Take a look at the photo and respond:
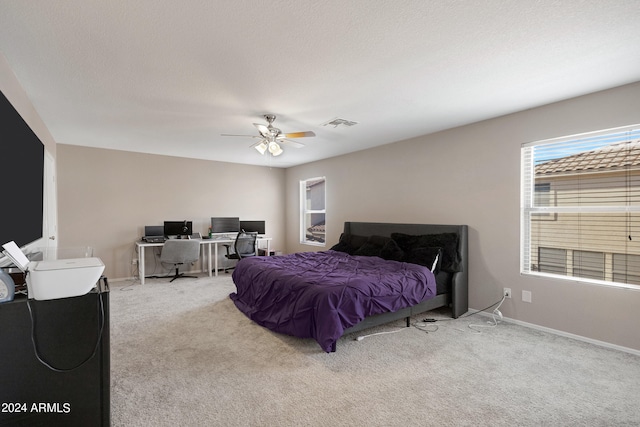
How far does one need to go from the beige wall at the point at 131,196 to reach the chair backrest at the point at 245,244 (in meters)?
1.20

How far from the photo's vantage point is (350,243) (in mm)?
5105

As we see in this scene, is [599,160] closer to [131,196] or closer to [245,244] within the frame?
[245,244]

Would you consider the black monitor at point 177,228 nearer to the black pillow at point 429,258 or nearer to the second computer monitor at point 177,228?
the second computer monitor at point 177,228

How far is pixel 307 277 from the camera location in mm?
3137

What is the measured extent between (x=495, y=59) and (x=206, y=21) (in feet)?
6.82

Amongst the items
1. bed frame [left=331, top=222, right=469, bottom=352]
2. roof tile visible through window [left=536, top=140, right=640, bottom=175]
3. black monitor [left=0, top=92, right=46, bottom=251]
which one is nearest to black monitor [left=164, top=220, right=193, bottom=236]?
black monitor [left=0, top=92, right=46, bottom=251]

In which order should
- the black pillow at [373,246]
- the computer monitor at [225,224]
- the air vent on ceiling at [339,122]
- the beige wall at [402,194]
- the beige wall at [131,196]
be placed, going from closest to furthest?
the beige wall at [402,194]
the air vent on ceiling at [339,122]
the black pillow at [373,246]
the beige wall at [131,196]
the computer monitor at [225,224]

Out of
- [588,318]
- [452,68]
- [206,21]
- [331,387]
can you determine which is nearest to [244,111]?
[206,21]

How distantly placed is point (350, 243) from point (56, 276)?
4.13 meters

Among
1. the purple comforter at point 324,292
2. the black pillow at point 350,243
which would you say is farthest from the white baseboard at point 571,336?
the black pillow at point 350,243

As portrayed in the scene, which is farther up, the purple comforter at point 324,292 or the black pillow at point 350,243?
the black pillow at point 350,243

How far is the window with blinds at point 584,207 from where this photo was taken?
2.84 meters

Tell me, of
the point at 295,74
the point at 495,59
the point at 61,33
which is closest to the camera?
the point at 61,33

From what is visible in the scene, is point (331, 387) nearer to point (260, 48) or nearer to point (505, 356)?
point (505, 356)
